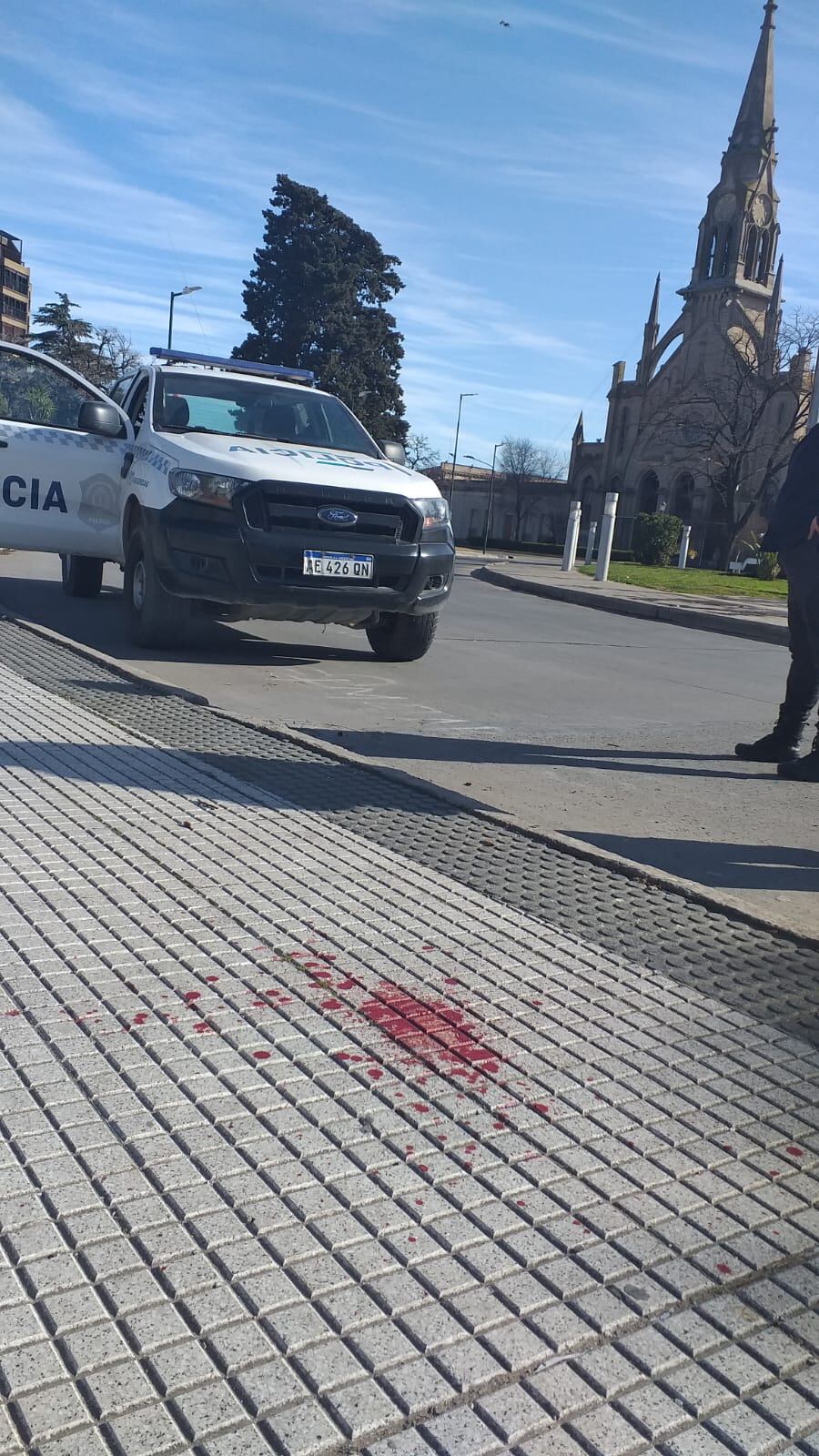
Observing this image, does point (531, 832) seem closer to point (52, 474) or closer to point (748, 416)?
point (52, 474)

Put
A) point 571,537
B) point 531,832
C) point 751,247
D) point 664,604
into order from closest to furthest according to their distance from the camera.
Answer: point 531,832 < point 664,604 < point 571,537 < point 751,247

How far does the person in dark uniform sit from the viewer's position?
6.16m

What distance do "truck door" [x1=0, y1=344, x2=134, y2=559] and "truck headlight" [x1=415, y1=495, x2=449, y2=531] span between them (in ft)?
8.40

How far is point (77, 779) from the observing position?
187 inches

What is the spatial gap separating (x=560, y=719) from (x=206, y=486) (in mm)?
2629

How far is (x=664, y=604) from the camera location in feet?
62.9

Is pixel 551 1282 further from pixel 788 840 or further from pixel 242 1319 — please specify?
pixel 788 840

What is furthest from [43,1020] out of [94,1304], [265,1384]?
[265,1384]

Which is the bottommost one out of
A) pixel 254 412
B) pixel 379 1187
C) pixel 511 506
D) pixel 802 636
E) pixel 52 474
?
pixel 379 1187

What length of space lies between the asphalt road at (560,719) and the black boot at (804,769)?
7cm

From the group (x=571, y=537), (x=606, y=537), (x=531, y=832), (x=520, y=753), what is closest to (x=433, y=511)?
(x=520, y=753)

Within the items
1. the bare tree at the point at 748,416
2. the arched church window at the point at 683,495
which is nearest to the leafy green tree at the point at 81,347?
the bare tree at the point at 748,416

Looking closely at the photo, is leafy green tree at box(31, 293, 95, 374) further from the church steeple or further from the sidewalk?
the church steeple

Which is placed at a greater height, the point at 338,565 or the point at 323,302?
the point at 323,302
